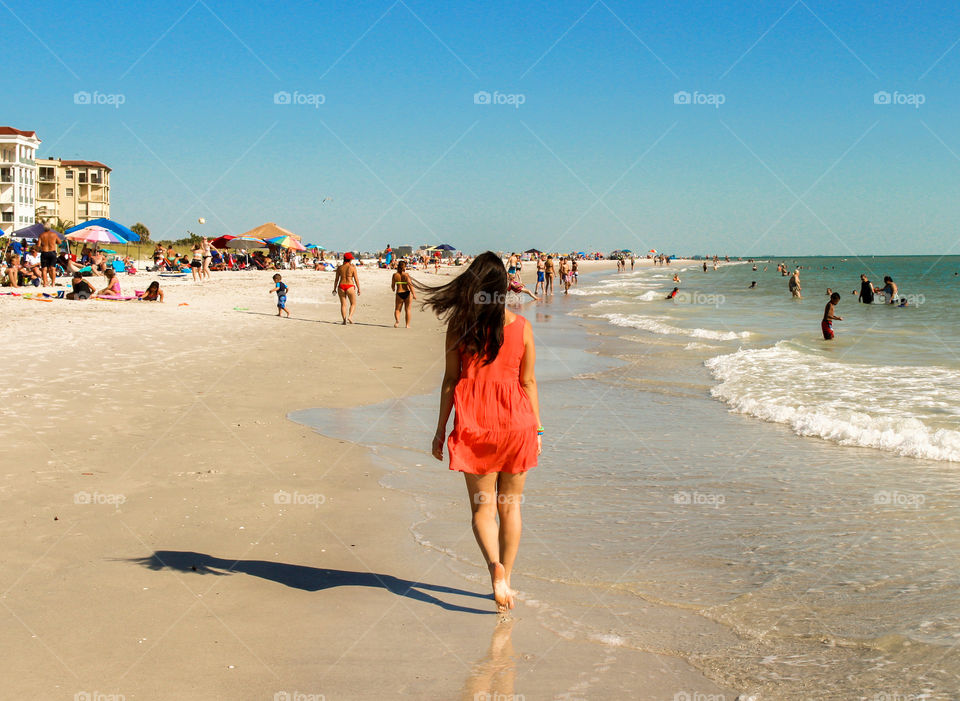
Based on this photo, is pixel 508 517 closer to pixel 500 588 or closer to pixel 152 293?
pixel 500 588

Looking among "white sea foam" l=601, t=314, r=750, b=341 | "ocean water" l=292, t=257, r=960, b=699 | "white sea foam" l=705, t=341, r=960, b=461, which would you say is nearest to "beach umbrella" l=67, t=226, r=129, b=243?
"white sea foam" l=601, t=314, r=750, b=341

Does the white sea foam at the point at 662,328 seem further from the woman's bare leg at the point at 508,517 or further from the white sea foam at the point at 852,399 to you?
the woman's bare leg at the point at 508,517

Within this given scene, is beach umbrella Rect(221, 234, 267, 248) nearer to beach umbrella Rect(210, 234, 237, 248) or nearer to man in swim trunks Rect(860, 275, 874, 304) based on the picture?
beach umbrella Rect(210, 234, 237, 248)

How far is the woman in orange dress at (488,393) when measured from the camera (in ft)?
12.5

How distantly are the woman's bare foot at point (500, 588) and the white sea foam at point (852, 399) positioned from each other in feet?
17.2

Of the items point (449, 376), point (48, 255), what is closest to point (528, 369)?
point (449, 376)

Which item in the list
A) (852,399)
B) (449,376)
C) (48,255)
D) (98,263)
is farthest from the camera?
(98,263)

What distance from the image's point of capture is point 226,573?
4.21m

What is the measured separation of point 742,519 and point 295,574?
306 cm

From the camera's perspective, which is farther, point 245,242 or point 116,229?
point 245,242

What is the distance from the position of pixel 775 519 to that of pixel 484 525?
2.54 m

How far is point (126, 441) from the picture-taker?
6.67m

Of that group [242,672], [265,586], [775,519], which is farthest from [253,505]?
[775,519]

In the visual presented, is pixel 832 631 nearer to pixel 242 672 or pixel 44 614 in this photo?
pixel 242 672
